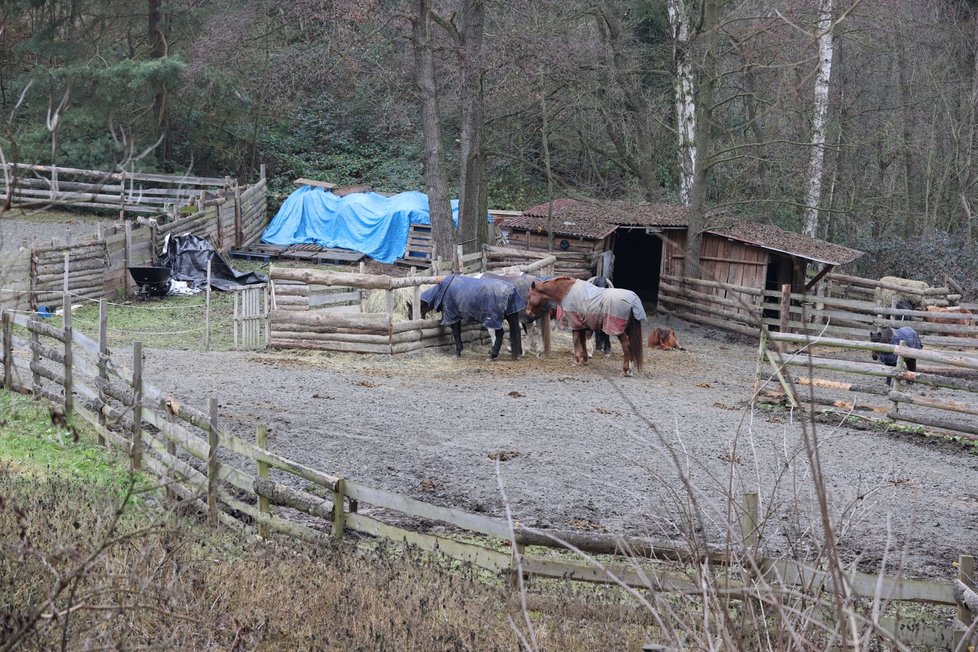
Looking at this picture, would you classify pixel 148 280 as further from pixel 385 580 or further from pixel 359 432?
pixel 385 580

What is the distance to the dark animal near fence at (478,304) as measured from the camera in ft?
51.2

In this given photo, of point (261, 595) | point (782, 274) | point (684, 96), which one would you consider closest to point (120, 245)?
point (782, 274)

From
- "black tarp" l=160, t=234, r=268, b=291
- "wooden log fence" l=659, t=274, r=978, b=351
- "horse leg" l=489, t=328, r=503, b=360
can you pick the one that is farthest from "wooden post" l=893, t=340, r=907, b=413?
"black tarp" l=160, t=234, r=268, b=291

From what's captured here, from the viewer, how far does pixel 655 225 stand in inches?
937

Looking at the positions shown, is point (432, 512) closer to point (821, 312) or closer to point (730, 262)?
point (821, 312)

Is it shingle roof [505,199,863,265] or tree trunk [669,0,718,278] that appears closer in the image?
shingle roof [505,199,863,265]

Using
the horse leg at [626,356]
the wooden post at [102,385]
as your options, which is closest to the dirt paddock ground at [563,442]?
the horse leg at [626,356]

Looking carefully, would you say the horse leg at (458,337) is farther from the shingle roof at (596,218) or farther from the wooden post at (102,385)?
the shingle roof at (596,218)

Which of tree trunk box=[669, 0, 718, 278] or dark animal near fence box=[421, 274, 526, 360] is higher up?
tree trunk box=[669, 0, 718, 278]

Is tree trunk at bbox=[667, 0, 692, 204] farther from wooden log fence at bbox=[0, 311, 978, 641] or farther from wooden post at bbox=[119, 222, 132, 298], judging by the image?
wooden log fence at bbox=[0, 311, 978, 641]

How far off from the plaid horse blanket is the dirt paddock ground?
763mm

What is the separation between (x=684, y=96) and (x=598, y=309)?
14534 mm

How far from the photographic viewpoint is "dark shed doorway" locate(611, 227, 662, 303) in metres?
27.7

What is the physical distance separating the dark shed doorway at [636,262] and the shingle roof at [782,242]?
11.5 feet
